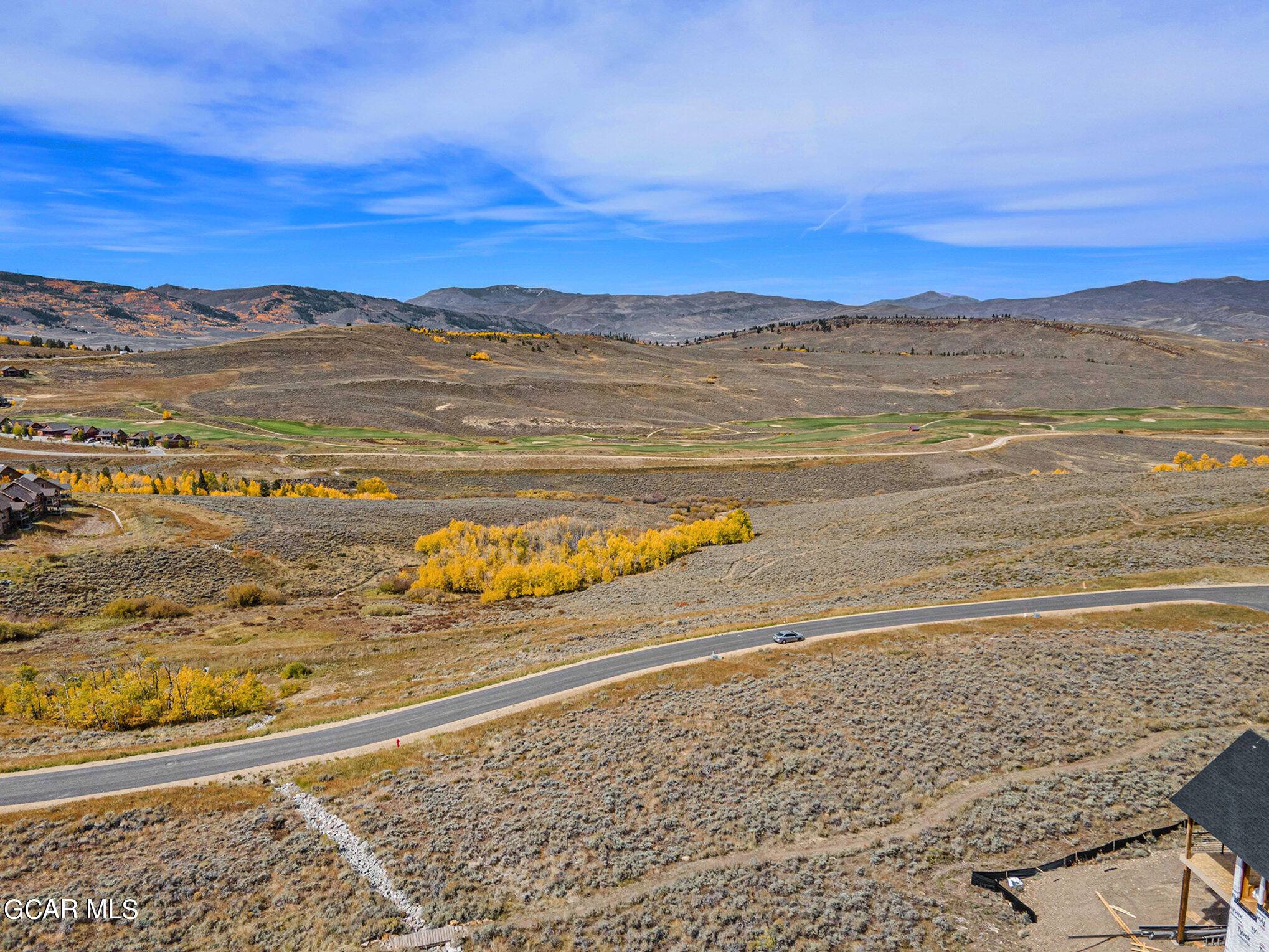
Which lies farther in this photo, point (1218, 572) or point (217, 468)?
point (217, 468)

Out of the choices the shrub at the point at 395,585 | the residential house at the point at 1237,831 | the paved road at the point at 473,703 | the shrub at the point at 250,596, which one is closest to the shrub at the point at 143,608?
the shrub at the point at 250,596

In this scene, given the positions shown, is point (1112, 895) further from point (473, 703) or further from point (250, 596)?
point (250, 596)

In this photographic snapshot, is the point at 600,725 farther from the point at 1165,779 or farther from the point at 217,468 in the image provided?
the point at 217,468

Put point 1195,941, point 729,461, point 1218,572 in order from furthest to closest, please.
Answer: point 729,461
point 1218,572
point 1195,941

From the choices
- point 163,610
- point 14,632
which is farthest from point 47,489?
point 14,632

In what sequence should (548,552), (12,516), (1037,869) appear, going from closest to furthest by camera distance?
(1037,869)
(12,516)
(548,552)

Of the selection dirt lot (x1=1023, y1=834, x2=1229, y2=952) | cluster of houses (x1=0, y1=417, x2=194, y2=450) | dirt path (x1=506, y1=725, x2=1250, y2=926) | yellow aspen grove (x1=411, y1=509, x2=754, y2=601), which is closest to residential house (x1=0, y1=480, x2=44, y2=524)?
yellow aspen grove (x1=411, y1=509, x2=754, y2=601)

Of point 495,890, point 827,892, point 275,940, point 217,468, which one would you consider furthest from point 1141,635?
point 217,468
